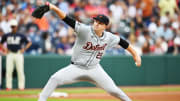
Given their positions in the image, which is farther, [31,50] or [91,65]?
[31,50]

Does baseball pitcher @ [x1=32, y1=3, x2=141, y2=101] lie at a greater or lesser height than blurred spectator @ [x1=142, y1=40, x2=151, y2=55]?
greater

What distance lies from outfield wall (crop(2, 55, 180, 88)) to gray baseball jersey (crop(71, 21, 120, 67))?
8.08 meters

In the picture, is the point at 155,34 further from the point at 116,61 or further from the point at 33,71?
the point at 33,71

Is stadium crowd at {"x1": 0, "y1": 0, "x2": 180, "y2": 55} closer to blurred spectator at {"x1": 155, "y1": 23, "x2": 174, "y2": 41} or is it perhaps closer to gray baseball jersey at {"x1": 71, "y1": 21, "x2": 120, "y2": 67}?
blurred spectator at {"x1": 155, "y1": 23, "x2": 174, "y2": 41}

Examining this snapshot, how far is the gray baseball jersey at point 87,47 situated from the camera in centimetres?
700

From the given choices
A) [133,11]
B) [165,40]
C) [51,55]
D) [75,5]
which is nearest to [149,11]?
[133,11]

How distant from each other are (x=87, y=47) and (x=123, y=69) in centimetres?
936

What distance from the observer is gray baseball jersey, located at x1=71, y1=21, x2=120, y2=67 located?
7.00 metres

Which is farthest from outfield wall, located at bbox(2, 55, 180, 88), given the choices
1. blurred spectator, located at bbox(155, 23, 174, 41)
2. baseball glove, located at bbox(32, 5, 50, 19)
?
baseball glove, located at bbox(32, 5, 50, 19)

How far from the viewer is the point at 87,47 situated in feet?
23.3

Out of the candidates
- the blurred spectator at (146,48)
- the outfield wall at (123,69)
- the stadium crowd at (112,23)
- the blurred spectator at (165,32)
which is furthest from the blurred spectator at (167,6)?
the blurred spectator at (146,48)

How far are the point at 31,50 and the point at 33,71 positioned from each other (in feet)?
2.90

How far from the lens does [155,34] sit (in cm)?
1853

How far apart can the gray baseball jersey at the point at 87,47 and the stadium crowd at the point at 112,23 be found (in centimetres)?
783
